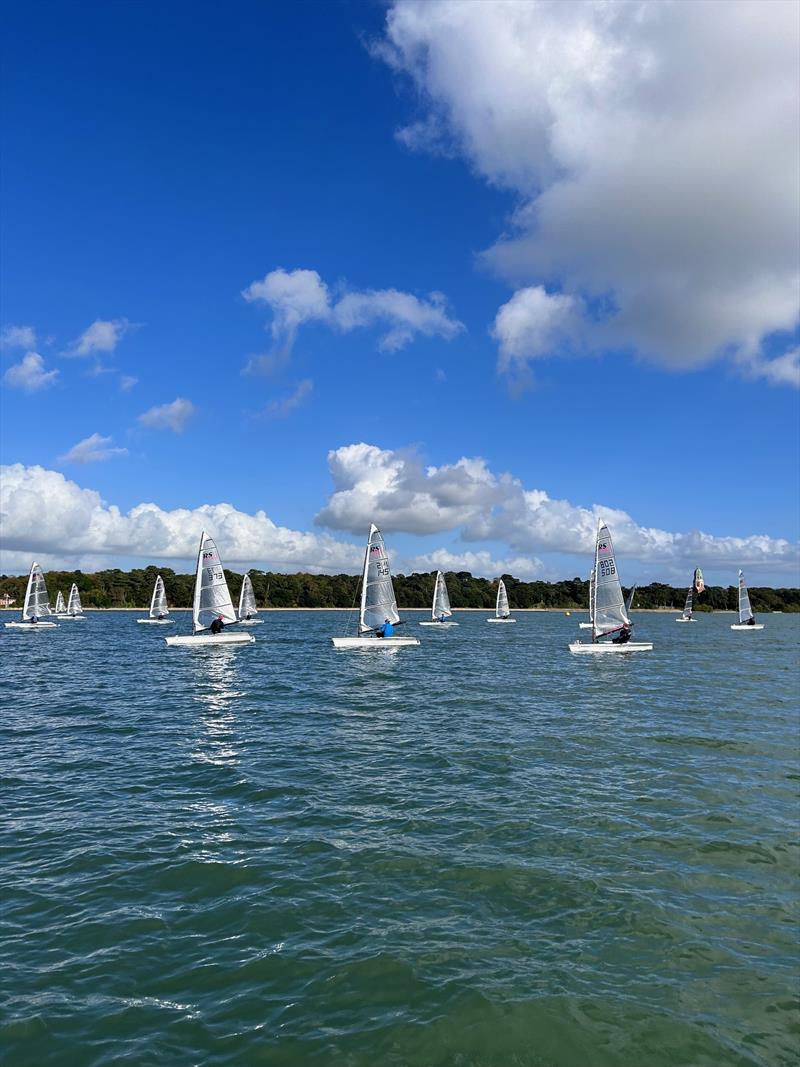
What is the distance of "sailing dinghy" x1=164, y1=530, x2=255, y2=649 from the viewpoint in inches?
2427

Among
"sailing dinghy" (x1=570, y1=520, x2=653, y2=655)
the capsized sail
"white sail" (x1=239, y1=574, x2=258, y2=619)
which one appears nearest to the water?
"sailing dinghy" (x1=570, y1=520, x2=653, y2=655)

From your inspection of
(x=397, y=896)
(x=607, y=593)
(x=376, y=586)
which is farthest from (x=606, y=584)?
(x=397, y=896)

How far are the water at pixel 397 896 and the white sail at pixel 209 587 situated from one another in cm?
3881

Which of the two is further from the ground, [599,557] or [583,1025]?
[599,557]

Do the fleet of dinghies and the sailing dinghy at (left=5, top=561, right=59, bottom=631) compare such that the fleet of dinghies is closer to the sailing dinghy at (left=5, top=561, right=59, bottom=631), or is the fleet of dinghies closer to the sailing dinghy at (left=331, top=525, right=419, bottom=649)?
the sailing dinghy at (left=331, top=525, right=419, bottom=649)

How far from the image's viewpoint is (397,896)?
10.5 metres

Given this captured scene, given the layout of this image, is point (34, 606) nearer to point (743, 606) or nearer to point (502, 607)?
point (502, 607)

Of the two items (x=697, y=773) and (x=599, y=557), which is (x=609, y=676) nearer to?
(x=599, y=557)

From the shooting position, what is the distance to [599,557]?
60156 millimetres

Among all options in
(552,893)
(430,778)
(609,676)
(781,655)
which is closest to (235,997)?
(552,893)

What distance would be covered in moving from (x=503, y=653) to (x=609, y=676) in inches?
762

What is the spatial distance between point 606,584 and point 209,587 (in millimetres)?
35745

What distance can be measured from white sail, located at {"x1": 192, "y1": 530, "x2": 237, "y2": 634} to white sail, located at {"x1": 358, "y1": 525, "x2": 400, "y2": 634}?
13.0m

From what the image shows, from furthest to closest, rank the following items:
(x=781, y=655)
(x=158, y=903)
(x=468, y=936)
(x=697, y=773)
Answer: (x=781, y=655) → (x=697, y=773) → (x=158, y=903) → (x=468, y=936)
